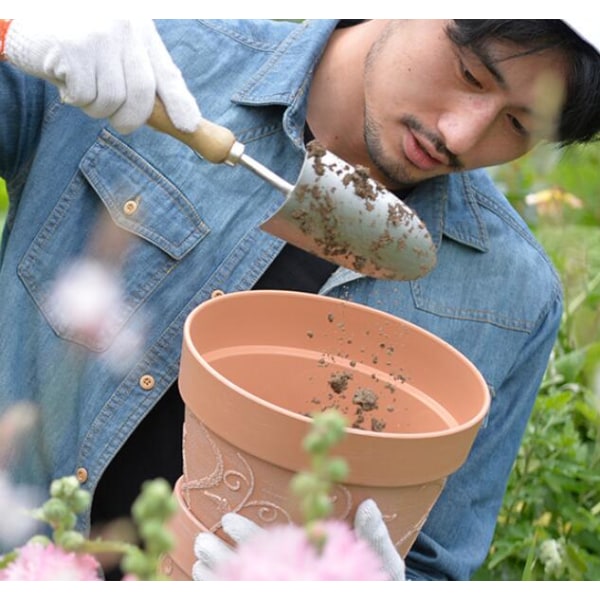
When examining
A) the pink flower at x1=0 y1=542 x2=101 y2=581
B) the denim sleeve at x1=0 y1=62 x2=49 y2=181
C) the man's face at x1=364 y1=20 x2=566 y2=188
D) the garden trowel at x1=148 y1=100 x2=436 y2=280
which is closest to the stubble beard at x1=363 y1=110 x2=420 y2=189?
the man's face at x1=364 y1=20 x2=566 y2=188

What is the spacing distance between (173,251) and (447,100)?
38cm

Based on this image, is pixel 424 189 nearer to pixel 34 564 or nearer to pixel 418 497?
pixel 418 497

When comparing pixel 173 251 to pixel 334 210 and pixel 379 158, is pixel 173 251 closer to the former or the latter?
pixel 379 158

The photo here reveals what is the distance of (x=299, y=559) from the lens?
253 mm

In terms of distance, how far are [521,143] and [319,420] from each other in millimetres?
963

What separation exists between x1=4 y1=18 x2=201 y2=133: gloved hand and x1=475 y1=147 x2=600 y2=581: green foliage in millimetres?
745

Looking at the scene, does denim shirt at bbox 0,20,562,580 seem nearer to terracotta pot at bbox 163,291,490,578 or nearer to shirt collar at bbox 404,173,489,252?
shirt collar at bbox 404,173,489,252

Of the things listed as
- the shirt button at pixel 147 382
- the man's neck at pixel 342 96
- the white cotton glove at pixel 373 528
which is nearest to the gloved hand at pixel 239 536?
the white cotton glove at pixel 373 528

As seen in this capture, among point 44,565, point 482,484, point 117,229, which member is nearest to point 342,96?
point 117,229

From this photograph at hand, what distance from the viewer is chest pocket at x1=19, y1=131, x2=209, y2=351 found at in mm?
1154

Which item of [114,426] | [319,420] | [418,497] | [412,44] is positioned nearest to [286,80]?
[412,44]

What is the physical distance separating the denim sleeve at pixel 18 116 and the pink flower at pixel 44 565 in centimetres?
86

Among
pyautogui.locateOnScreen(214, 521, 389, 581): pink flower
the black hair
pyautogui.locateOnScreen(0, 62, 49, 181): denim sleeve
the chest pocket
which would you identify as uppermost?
pyautogui.locateOnScreen(214, 521, 389, 581): pink flower
